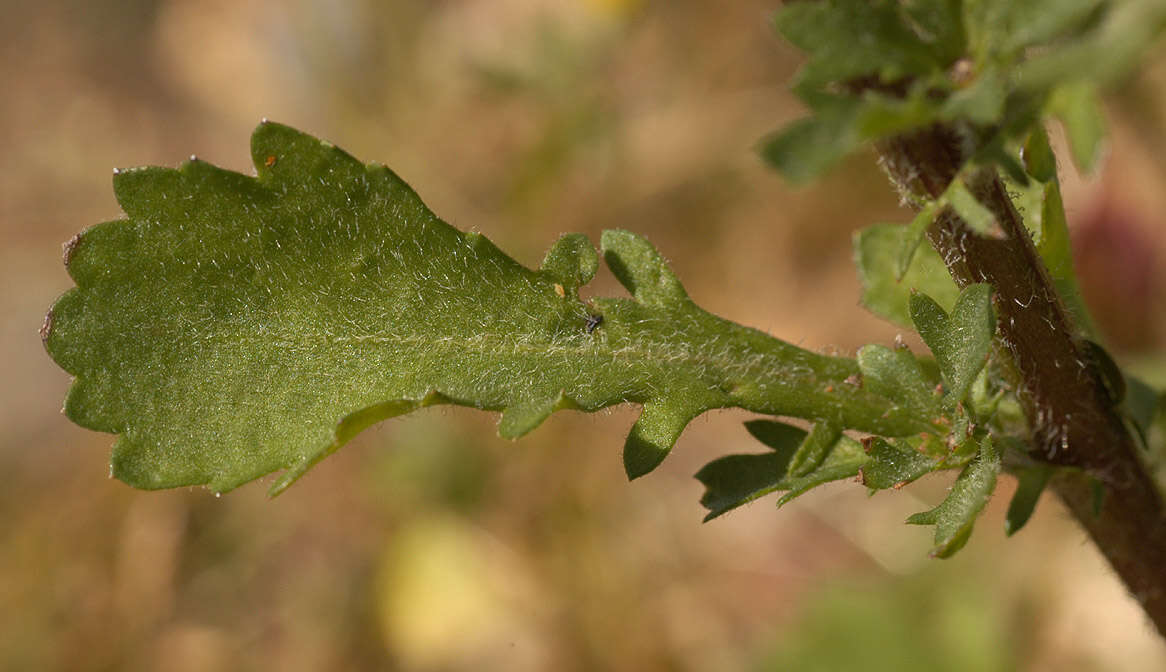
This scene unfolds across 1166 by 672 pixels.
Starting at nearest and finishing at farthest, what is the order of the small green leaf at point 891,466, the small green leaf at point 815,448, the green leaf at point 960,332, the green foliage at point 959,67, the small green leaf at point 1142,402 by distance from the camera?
1. the green foliage at point 959,67
2. the green leaf at point 960,332
3. the small green leaf at point 891,466
4. the small green leaf at point 815,448
5. the small green leaf at point 1142,402

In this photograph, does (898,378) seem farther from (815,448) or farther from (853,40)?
(853,40)

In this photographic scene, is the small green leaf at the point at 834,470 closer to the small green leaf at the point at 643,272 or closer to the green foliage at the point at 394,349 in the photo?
the green foliage at the point at 394,349

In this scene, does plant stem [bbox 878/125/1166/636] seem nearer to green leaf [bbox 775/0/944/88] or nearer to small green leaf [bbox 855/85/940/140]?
green leaf [bbox 775/0/944/88]

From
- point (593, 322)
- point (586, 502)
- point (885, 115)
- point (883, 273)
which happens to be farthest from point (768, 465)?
point (586, 502)

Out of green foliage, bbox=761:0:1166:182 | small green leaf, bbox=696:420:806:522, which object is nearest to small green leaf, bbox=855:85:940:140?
green foliage, bbox=761:0:1166:182

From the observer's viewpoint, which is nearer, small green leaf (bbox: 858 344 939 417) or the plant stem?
the plant stem

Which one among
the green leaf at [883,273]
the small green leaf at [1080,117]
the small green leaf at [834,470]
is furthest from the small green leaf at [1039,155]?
the green leaf at [883,273]
